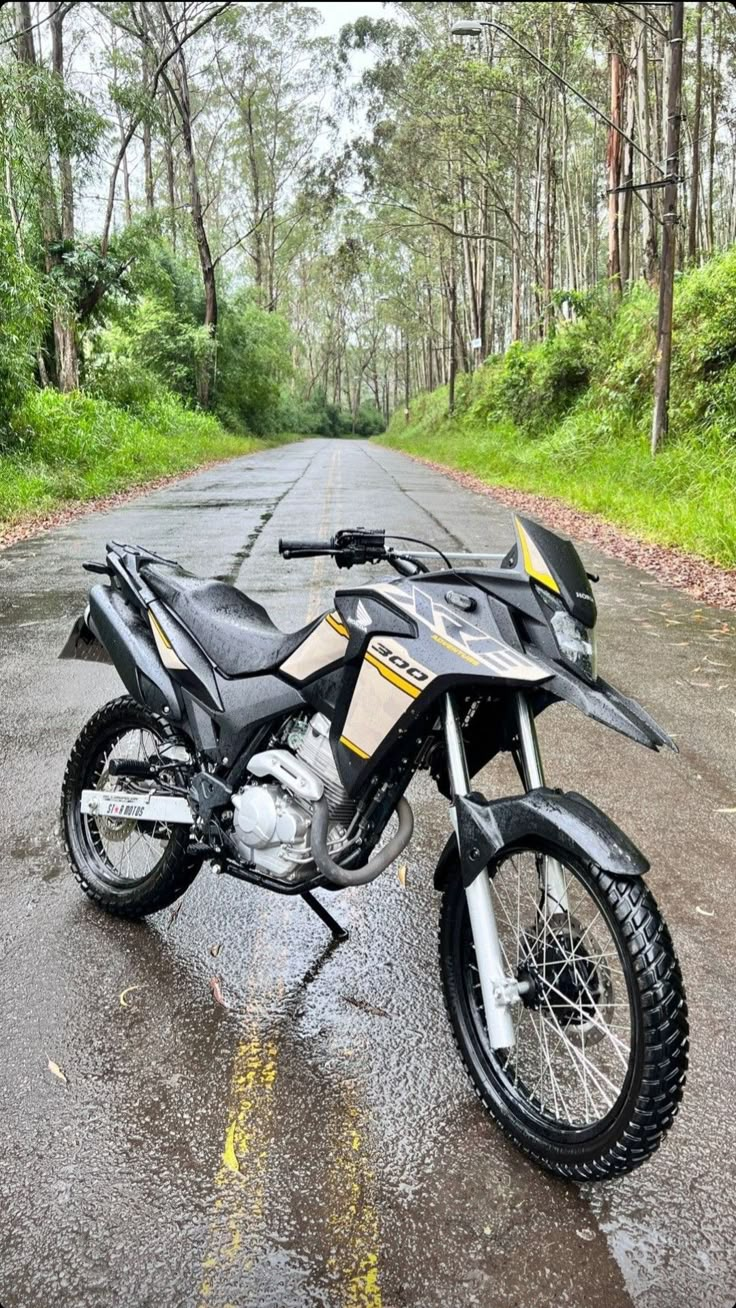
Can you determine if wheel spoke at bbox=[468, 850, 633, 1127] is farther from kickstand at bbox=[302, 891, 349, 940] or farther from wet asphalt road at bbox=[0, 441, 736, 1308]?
kickstand at bbox=[302, 891, 349, 940]

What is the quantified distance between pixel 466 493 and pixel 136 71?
67.1 feet

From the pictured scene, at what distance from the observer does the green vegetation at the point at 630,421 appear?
10.6 m

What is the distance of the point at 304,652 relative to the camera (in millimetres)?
2461

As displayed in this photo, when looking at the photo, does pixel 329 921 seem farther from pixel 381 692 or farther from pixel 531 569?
pixel 531 569

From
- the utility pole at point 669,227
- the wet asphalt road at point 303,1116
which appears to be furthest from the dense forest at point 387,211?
the wet asphalt road at point 303,1116

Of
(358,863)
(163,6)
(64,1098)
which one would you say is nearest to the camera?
(64,1098)

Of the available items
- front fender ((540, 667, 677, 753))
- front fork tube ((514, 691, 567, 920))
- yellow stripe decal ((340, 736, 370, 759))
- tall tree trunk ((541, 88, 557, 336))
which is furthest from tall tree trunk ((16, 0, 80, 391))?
front fender ((540, 667, 677, 753))

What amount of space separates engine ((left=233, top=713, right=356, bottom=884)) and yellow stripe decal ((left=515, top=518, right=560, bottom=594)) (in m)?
0.71

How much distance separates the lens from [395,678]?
2146 mm

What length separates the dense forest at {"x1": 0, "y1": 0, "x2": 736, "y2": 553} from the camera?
13992 mm

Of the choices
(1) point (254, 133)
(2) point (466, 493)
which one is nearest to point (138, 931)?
(2) point (466, 493)

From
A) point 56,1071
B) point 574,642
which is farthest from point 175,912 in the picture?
point 574,642

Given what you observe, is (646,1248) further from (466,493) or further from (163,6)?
(163,6)

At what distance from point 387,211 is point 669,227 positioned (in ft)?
77.8
